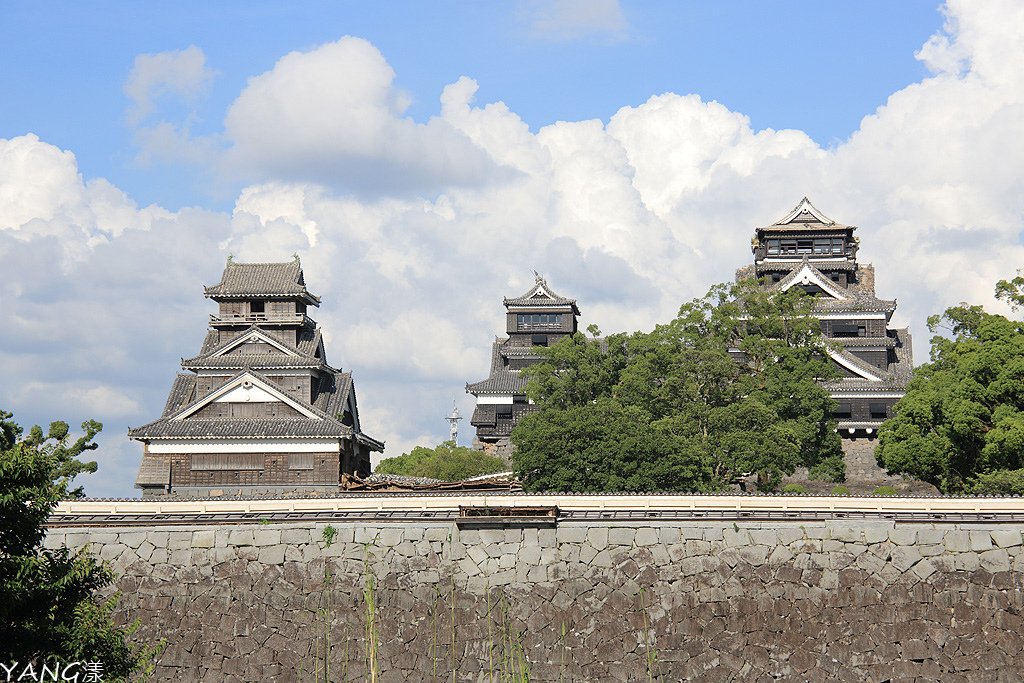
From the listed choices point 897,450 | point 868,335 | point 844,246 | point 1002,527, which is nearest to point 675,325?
point 897,450

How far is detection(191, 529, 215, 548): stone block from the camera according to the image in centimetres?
2350

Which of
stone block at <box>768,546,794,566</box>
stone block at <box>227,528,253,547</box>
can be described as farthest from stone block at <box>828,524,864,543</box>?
Answer: stone block at <box>227,528,253,547</box>

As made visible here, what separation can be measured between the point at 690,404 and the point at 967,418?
9695mm

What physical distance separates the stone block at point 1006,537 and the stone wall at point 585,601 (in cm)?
2

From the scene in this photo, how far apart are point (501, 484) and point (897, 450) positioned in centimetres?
1260

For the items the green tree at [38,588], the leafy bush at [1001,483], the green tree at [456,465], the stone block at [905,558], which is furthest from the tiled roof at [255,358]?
the green tree at [38,588]

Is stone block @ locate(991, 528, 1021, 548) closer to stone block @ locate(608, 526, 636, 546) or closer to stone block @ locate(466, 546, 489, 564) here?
stone block @ locate(608, 526, 636, 546)

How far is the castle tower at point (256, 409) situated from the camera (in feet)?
167

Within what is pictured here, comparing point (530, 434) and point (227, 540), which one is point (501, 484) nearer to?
point (530, 434)

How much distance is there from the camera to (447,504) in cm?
3014

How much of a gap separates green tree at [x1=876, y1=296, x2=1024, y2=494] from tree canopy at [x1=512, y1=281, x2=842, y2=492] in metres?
3.82

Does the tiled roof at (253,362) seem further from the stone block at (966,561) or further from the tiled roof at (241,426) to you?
the stone block at (966,561)

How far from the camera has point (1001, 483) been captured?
36.5 metres

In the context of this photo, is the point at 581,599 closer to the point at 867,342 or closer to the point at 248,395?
the point at 248,395
